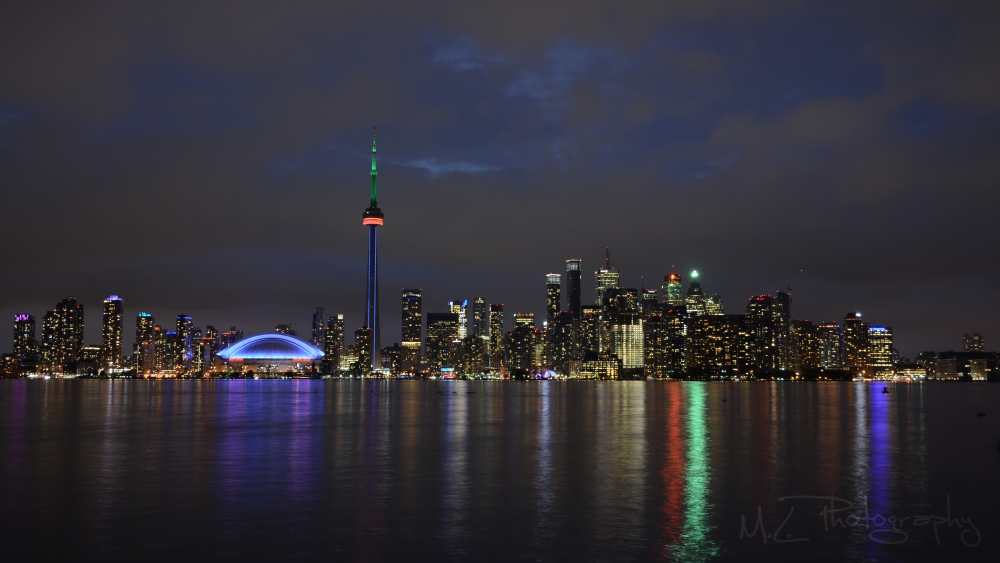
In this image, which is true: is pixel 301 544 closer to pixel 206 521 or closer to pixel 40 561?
pixel 206 521

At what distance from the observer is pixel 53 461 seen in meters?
41.8

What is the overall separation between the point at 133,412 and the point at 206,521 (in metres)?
68.4

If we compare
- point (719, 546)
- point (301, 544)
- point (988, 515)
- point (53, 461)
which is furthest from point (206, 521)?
point (988, 515)

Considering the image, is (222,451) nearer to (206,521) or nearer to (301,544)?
(206,521)

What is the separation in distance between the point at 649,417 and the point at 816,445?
2921 cm

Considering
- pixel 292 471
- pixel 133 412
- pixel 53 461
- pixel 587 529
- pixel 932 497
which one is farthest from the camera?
pixel 133 412

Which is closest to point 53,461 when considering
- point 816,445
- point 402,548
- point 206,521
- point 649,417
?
point 206,521

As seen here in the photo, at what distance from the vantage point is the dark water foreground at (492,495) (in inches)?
916

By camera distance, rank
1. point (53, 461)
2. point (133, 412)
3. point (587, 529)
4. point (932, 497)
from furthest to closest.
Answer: point (133, 412), point (53, 461), point (932, 497), point (587, 529)

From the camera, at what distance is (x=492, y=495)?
3212 cm

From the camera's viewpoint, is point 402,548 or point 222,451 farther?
point 222,451

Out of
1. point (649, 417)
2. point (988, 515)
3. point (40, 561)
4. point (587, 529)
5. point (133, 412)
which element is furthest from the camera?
point (133, 412)

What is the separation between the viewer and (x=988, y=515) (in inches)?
1139

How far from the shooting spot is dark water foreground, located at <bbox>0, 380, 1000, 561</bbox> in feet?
76.3
